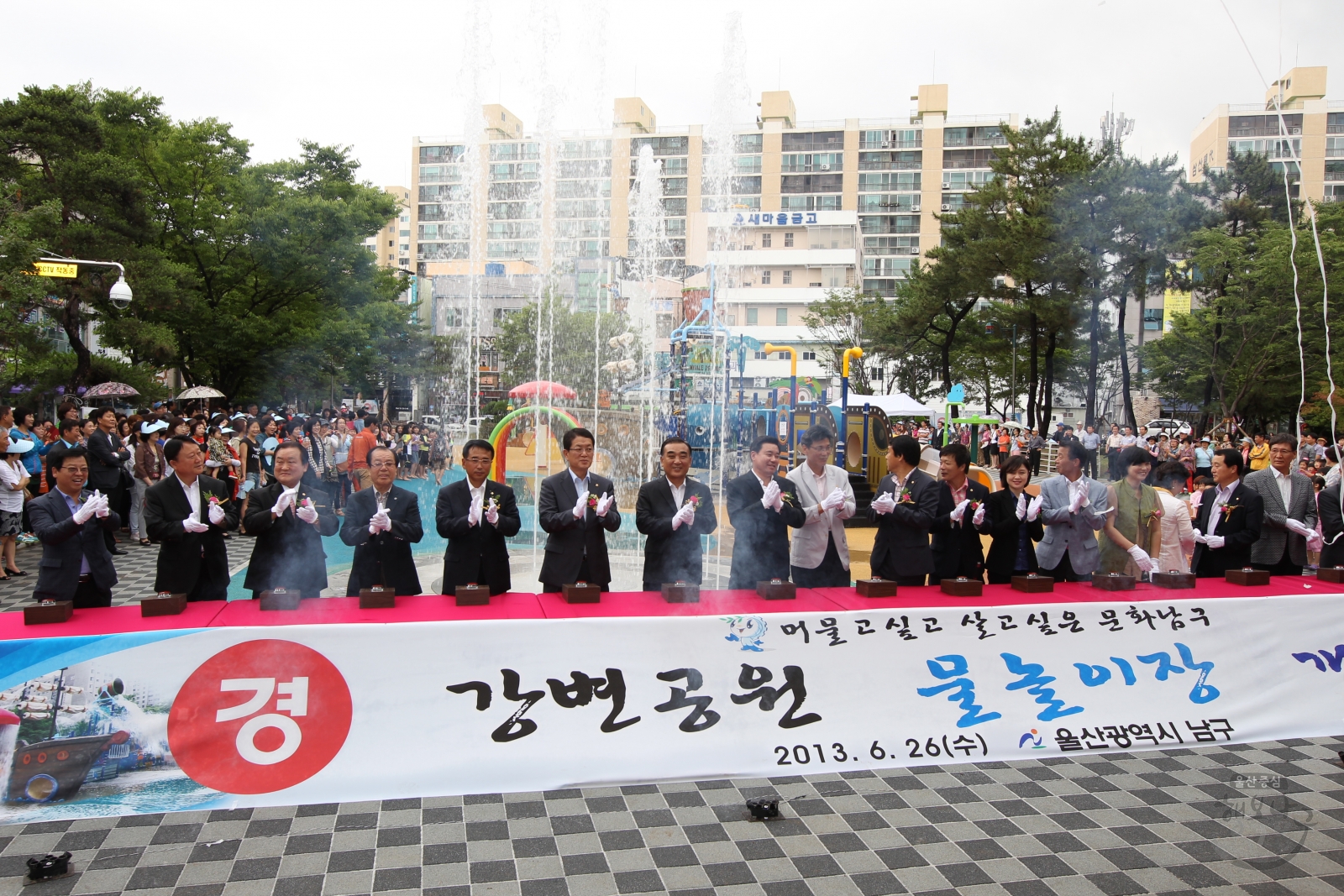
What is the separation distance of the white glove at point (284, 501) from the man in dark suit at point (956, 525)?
11.6 feet

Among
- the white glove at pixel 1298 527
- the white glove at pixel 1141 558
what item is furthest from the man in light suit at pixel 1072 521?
the white glove at pixel 1298 527

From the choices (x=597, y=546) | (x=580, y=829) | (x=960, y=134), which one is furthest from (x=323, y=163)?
(x=960, y=134)

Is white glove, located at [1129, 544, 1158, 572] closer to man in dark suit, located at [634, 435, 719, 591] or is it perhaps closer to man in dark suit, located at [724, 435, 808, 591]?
man in dark suit, located at [724, 435, 808, 591]

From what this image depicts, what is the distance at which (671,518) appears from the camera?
4980 mm

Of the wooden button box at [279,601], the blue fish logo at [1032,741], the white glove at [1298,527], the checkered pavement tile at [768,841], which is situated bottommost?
the checkered pavement tile at [768,841]

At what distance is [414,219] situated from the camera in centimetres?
7212

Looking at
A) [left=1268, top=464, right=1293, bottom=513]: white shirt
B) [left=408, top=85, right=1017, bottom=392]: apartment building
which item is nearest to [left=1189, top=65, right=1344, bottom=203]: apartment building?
[left=408, top=85, right=1017, bottom=392]: apartment building

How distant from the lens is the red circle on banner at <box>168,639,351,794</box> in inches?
136

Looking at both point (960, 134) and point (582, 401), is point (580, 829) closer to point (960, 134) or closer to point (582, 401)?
point (582, 401)

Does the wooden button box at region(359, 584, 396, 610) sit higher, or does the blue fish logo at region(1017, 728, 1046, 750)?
the wooden button box at region(359, 584, 396, 610)

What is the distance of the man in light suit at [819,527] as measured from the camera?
5.22m

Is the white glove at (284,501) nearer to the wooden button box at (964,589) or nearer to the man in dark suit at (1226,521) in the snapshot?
the wooden button box at (964,589)

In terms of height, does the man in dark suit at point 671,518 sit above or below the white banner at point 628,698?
above

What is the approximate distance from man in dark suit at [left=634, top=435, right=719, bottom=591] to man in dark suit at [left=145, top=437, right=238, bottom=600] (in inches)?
86.5
